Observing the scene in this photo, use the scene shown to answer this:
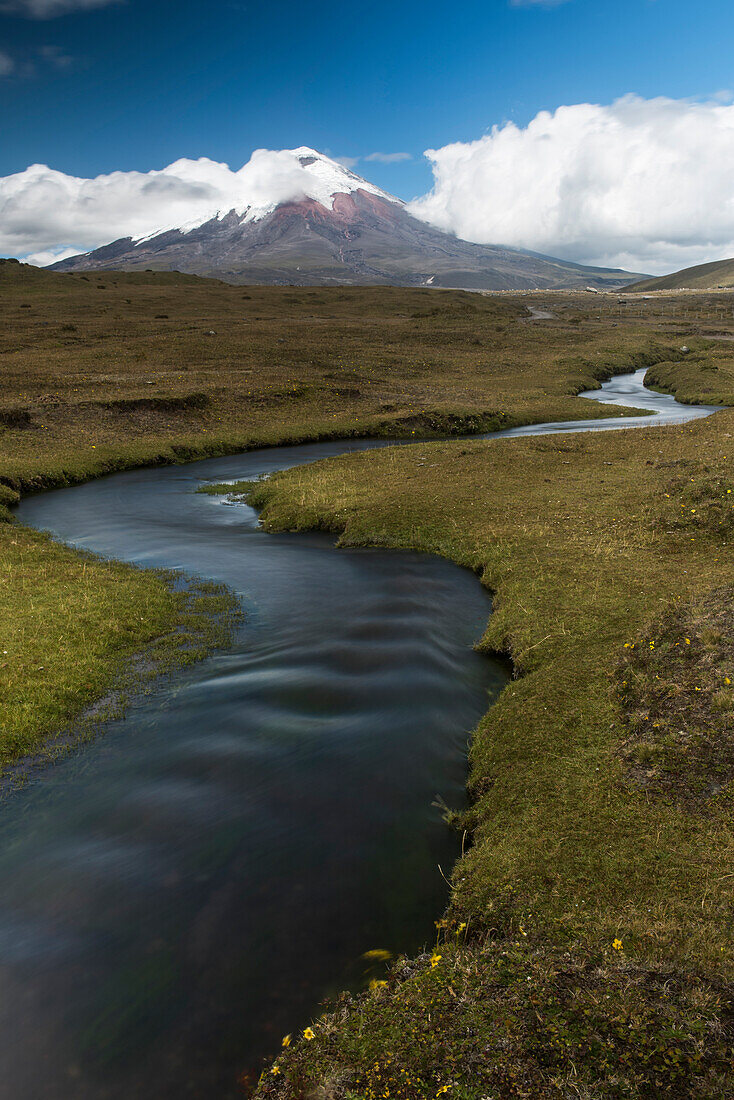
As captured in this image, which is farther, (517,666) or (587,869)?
(517,666)

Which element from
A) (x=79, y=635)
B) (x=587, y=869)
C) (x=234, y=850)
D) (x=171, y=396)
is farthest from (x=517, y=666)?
(x=171, y=396)

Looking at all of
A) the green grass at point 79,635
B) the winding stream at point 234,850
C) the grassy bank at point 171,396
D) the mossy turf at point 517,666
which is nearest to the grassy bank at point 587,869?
the mossy turf at point 517,666

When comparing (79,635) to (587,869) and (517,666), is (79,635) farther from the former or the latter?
(587,869)

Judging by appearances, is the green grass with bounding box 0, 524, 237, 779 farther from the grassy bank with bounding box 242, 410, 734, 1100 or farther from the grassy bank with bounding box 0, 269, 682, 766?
the grassy bank with bounding box 242, 410, 734, 1100

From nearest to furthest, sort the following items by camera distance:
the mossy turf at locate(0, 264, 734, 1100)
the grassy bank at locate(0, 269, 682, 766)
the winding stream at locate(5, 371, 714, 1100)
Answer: the mossy turf at locate(0, 264, 734, 1100), the winding stream at locate(5, 371, 714, 1100), the grassy bank at locate(0, 269, 682, 766)

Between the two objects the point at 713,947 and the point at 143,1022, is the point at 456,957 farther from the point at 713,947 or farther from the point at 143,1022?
the point at 143,1022

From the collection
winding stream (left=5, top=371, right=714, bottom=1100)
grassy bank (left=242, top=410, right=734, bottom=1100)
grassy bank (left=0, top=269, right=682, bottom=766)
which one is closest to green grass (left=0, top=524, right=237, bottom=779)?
grassy bank (left=0, top=269, right=682, bottom=766)

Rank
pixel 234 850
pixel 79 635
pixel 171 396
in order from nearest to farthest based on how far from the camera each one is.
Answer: pixel 234 850, pixel 79 635, pixel 171 396

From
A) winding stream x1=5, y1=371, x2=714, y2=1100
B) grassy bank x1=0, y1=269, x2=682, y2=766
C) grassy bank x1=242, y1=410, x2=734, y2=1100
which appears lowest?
winding stream x1=5, y1=371, x2=714, y2=1100
